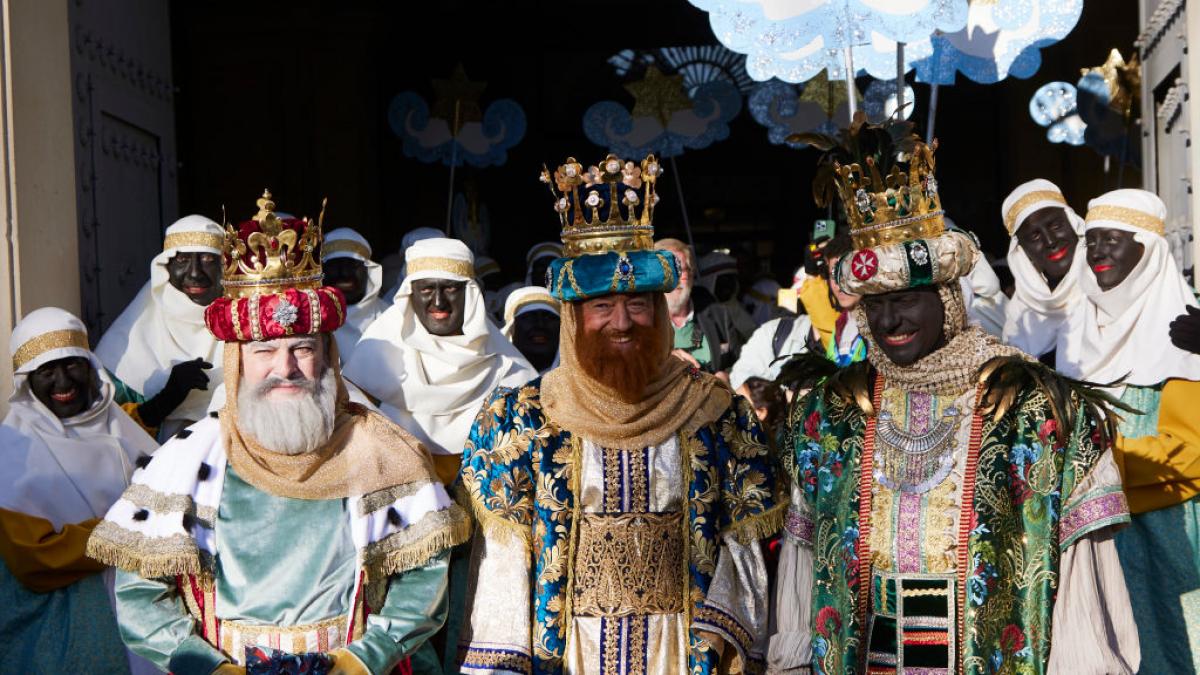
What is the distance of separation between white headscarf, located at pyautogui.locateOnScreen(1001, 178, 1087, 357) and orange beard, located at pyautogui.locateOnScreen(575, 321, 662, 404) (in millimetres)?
2308

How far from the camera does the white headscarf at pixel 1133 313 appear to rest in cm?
543

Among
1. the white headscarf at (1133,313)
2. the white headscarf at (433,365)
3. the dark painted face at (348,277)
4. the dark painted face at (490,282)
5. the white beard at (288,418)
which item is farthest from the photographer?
the dark painted face at (490,282)

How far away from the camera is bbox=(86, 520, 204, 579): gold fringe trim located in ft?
12.2

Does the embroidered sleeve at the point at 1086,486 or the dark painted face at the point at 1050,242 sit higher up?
the dark painted face at the point at 1050,242

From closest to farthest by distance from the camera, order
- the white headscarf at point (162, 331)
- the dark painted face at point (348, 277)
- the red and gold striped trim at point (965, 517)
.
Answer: the red and gold striped trim at point (965, 517) → the white headscarf at point (162, 331) → the dark painted face at point (348, 277)

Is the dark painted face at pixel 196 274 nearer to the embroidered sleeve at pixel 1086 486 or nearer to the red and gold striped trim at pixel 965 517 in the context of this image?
the red and gold striped trim at pixel 965 517

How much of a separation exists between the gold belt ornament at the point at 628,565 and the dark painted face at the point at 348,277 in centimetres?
344

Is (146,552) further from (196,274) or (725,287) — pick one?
(725,287)

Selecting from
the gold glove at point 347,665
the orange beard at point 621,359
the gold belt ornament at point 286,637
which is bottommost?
the gold glove at point 347,665

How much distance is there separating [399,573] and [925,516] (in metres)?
1.31

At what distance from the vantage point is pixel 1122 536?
5336mm

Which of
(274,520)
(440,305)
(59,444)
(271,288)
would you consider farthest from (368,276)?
(274,520)

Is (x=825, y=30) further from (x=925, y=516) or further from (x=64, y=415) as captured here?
(x=64, y=415)

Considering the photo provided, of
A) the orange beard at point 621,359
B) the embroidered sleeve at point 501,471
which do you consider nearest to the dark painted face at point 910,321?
the orange beard at point 621,359
